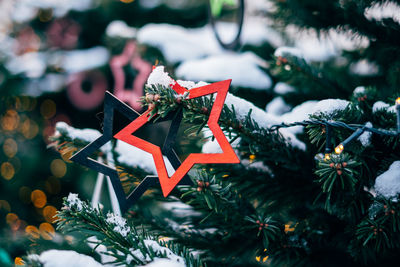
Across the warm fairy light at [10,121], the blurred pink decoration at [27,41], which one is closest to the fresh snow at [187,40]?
the blurred pink decoration at [27,41]

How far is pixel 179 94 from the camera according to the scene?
0.45 metres

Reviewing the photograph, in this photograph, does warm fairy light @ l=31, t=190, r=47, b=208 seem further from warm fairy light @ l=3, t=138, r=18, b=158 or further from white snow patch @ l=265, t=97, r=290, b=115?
white snow patch @ l=265, t=97, r=290, b=115

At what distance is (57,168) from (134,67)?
1272 mm

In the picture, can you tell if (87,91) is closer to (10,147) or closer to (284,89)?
(10,147)

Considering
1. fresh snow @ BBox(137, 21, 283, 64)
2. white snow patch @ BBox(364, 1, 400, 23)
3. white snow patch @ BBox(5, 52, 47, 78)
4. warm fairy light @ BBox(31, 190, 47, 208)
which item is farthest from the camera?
warm fairy light @ BBox(31, 190, 47, 208)

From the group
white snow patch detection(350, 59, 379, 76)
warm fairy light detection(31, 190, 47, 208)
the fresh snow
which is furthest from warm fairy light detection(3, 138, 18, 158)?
white snow patch detection(350, 59, 379, 76)

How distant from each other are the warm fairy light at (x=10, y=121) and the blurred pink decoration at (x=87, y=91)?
59 centimetres

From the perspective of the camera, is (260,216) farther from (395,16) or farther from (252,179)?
(395,16)

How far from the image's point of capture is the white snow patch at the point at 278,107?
0.85 meters

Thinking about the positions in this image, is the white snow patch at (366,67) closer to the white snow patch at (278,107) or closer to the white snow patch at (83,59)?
the white snow patch at (278,107)

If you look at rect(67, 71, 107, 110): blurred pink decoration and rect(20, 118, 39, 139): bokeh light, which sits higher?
rect(67, 71, 107, 110): blurred pink decoration

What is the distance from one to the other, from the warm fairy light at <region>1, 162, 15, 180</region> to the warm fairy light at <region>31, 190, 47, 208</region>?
0.35 m

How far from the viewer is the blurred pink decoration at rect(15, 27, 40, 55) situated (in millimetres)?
1781

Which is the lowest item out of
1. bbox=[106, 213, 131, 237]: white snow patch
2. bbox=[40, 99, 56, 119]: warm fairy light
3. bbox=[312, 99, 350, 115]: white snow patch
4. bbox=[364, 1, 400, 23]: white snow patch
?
bbox=[40, 99, 56, 119]: warm fairy light
